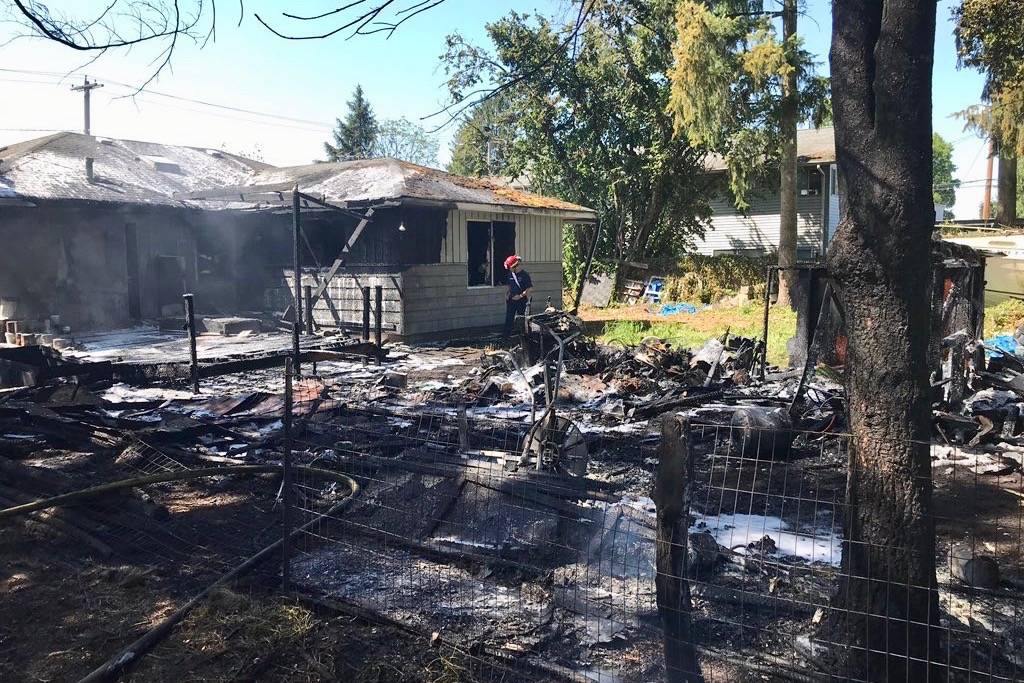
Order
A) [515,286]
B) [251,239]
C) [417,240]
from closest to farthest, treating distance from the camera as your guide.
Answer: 1. [515,286]
2. [417,240]
3. [251,239]

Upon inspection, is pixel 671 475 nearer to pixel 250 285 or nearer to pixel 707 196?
pixel 250 285

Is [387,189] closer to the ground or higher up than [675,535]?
higher up

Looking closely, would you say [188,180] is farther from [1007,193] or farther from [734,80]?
[1007,193]

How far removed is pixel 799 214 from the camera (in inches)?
1062

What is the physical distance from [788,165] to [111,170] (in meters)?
18.7

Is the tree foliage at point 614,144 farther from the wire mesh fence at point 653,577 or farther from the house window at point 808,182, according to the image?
the wire mesh fence at point 653,577

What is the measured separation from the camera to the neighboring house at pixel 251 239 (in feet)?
51.6

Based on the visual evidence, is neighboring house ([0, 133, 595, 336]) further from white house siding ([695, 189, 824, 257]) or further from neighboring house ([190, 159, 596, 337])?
white house siding ([695, 189, 824, 257])

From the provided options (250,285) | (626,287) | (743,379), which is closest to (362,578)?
(743,379)

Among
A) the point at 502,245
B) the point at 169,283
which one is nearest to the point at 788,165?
the point at 502,245

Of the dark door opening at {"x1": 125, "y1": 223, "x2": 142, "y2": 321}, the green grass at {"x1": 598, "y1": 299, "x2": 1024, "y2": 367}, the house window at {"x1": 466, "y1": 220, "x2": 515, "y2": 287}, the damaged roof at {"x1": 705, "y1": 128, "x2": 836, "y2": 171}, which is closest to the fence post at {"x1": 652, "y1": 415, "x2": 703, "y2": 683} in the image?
the green grass at {"x1": 598, "y1": 299, "x2": 1024, "y2": 367}

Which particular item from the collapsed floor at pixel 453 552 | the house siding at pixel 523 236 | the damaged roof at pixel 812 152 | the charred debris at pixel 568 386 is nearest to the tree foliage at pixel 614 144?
the damaged roof at pixel 812 152

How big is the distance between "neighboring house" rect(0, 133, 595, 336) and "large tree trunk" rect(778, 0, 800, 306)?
610cm

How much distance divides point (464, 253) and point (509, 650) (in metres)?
14.1
